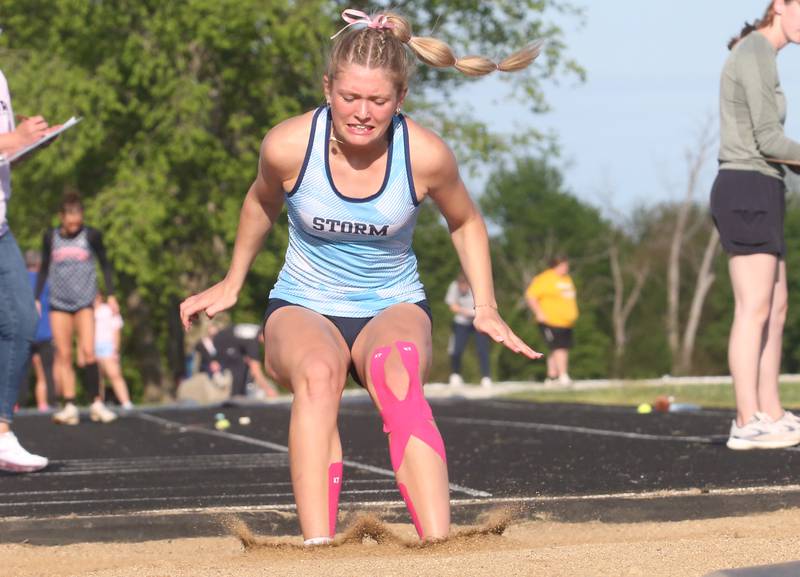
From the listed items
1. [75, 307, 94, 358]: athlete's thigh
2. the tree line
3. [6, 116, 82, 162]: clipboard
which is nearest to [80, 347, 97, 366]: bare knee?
[75, 307, 94, 358]: athlete's thigh

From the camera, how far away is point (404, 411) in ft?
16.6

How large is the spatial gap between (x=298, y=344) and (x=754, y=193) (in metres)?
3.83

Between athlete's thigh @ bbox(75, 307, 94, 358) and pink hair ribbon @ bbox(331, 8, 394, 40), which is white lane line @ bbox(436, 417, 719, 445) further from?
pink hair ribbon @ bbox(331, 8, 394, 40)

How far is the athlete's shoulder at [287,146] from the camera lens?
5250mm

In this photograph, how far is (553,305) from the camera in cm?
2180

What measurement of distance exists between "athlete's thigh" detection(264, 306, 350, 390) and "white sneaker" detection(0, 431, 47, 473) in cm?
332

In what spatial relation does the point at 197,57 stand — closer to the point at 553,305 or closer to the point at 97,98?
the point at 97,98

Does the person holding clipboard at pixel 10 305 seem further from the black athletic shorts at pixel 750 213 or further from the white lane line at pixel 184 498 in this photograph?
the black athletic shorts at pixel 750 213

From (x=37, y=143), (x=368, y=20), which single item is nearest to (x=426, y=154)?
(x=368, y=20)

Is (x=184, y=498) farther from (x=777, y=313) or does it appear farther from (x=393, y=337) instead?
(x=777, y=313)

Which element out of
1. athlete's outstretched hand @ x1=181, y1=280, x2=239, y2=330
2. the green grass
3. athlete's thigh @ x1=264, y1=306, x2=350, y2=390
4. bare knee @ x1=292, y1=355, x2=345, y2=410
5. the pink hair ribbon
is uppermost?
the pink hair ribbon

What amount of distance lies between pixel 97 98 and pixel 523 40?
9831mm

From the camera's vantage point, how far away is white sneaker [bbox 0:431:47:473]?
27.3 ft

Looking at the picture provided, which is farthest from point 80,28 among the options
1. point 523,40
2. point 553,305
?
point 553,305
